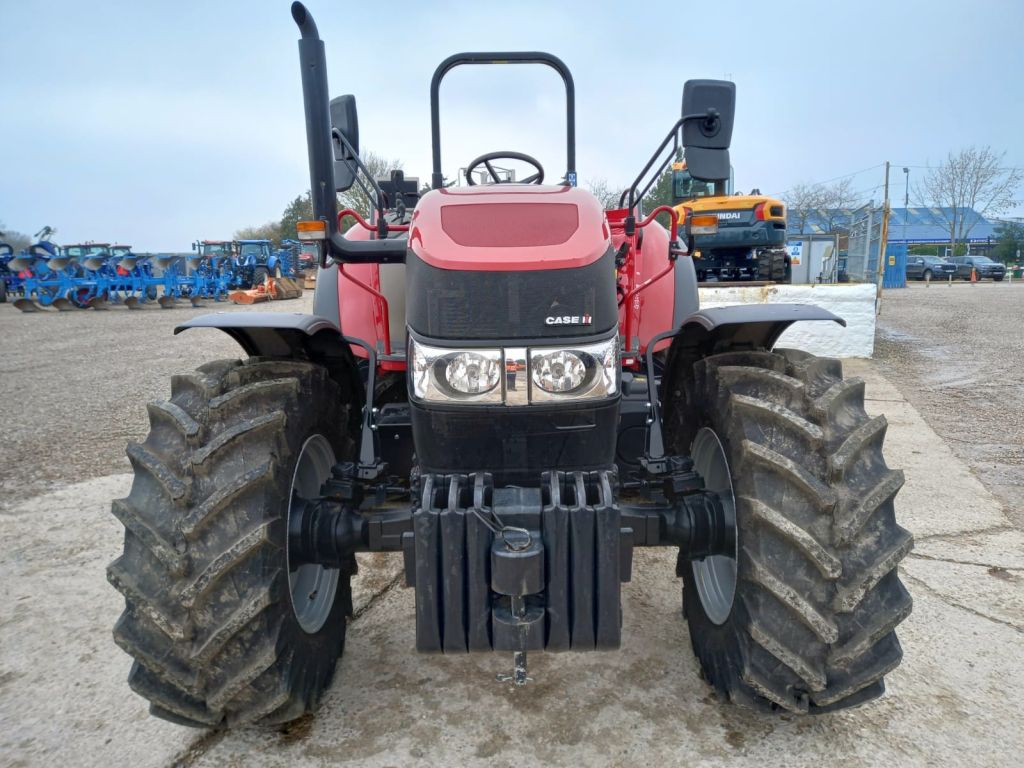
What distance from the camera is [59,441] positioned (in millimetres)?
6441

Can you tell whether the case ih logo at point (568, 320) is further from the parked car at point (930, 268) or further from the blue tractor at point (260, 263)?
the parked car at point (930, 268)

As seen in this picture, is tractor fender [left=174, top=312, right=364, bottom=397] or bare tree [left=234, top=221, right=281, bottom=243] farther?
bare tree [left=234, top=221, right=281, bottom=243]

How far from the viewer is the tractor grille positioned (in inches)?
84.5

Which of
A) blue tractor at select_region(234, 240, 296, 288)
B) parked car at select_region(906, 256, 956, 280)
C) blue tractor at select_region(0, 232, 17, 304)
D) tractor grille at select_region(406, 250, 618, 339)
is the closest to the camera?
tractor grille at select_region(406, 250, 618, 339)

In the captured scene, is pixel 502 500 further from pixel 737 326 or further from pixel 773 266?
pixel 773 266

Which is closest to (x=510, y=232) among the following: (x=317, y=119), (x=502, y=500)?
(x=317, y=119)

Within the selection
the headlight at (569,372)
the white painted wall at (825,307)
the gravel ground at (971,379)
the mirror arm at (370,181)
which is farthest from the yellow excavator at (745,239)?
the headlight at (569,372)

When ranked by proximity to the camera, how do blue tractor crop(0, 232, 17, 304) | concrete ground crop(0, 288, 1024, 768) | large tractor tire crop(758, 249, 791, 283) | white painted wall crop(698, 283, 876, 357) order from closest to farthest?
1. concrete ground crop(0, 288, 1024, 768)
2. white painted wall crop(698, 283, 876, 357)
3. large tractor tire crop(758, 249, 791, 283)
4. blue tractor crop(0, 232, 17, 304)

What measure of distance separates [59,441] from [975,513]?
23.2 ft

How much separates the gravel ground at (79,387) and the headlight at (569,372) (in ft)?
14.4

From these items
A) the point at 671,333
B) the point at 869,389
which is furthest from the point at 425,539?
the point at 869,389

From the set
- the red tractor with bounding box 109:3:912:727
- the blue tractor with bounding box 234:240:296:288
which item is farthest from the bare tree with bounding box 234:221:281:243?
the red tractor with bounding box 109:3:912:727

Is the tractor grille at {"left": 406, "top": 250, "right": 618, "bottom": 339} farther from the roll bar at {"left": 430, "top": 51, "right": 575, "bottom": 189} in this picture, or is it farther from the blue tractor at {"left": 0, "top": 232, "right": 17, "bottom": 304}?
the blue tractor at {"left": 0, "top": 232, "right": 17, "bottom": 304}

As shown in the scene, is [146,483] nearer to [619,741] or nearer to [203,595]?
[203,595]
